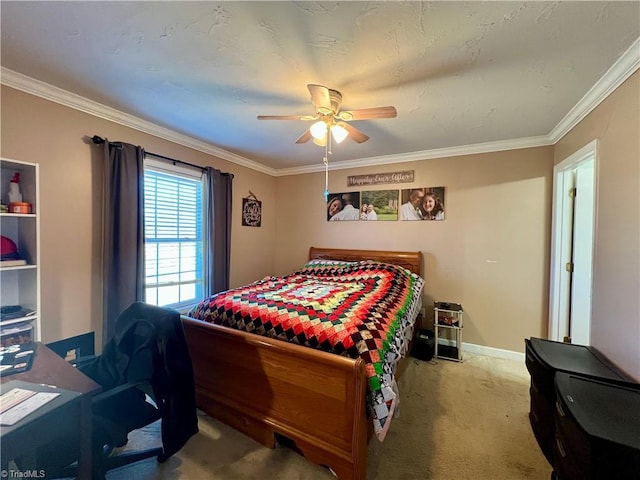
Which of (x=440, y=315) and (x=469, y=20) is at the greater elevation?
(x=469, y=20)

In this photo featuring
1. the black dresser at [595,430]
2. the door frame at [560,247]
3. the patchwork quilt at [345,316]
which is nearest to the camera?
the black dresser at [595,430]

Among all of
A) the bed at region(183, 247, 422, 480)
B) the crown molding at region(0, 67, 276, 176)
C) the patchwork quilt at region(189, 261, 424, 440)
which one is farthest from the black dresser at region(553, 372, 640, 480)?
the crown molding at region(0, 67, 276, 176)

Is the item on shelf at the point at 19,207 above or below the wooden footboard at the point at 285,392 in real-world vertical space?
above

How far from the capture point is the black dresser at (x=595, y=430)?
1.04m

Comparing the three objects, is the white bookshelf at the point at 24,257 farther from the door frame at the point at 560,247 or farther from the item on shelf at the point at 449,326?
the door frame at the point at 560,247

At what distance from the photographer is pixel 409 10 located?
50.1 inches

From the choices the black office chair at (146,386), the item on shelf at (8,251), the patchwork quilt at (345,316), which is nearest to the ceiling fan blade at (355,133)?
the patchwork quilt at (345,316)

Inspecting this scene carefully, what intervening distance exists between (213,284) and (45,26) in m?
Result: 2.51

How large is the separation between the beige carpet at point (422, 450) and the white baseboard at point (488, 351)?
2.50 feet

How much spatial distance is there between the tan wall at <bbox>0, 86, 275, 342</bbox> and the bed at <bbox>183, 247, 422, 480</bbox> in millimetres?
960

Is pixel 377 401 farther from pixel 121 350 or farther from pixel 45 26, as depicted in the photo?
pixel 45 26

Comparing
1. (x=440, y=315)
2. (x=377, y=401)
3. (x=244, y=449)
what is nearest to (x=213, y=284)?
(x=244, y=449)

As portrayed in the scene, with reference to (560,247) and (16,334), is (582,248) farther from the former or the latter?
(16,334)

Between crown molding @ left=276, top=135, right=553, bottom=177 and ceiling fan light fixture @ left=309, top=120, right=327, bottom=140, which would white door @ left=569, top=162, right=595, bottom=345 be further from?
ceiling fan light fixture @ left=309, top=120, right=327, bottom=140
